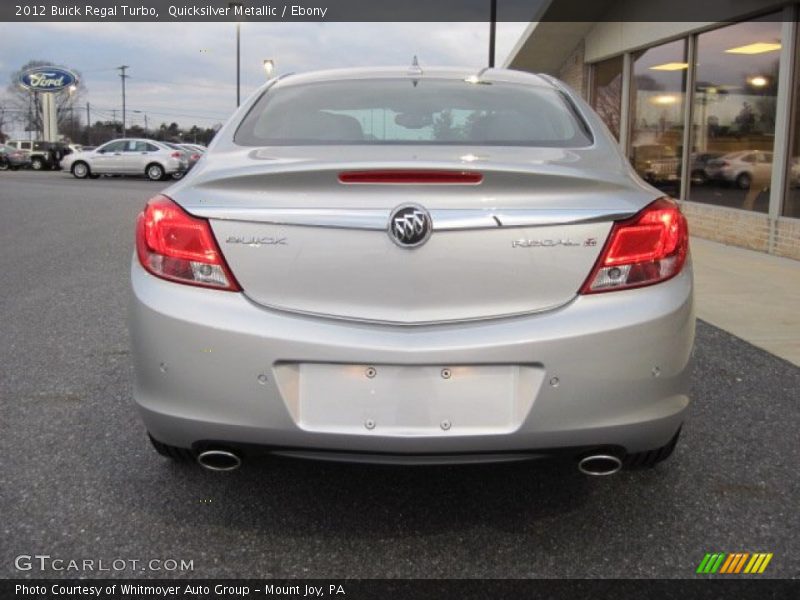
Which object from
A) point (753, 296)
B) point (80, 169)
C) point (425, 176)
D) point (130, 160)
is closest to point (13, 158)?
point (80, 169)

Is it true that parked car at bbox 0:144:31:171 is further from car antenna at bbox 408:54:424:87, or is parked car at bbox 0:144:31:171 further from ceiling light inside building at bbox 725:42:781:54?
car antenna at bbox 408:54:424:87

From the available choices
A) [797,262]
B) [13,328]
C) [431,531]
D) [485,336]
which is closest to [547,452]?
[485,336]

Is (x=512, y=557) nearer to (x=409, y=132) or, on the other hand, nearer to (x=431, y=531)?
(x=431, y=531)

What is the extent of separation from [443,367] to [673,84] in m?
12.0

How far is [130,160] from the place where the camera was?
29.6 metres

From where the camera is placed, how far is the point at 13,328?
570 centimetres

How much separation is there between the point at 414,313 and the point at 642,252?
721 mm

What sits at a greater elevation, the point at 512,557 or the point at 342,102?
the point at 342,102

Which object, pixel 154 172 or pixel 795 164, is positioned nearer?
pixel 795 164

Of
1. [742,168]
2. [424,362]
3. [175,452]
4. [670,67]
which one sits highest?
[670,67]

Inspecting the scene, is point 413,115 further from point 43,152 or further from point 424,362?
point 43,152

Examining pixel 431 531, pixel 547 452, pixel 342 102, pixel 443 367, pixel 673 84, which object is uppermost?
pixel 673 84

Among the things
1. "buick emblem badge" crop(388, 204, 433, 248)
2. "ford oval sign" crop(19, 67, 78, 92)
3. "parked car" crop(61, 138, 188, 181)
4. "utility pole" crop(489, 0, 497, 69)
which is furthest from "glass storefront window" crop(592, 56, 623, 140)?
"ford oval sign" crop(19, 67, 78, 92)

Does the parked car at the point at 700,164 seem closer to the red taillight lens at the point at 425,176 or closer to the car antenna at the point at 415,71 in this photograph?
the car antenna at the point at 415,71
